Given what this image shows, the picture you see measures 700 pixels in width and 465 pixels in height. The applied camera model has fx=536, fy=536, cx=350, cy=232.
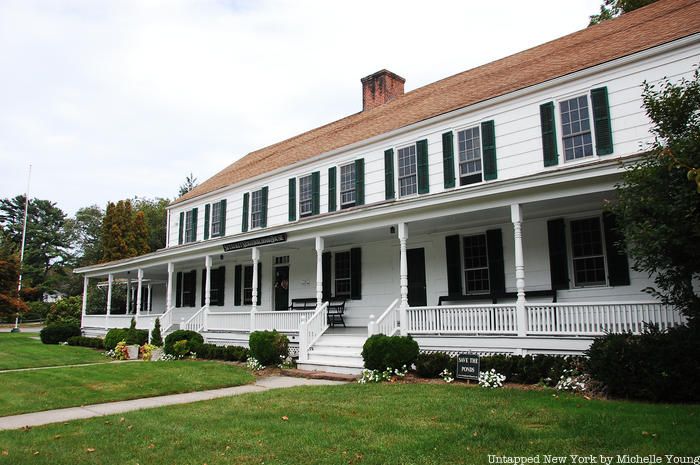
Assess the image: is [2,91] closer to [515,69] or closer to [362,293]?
[362,293]

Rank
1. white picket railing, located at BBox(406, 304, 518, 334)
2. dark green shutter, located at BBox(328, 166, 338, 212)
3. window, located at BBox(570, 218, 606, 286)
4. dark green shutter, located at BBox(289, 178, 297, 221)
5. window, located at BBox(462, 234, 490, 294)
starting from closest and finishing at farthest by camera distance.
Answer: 1. white picket railing, located at BBox(406, 304, 518, 334)
2. window, located at BBox(570, 218, 606, 286)
3. window, located at BBox(462, 234, 490, 294)
4. dark green shutter, located at BBox(328, 166, 338, 212)
5. dark green shutter, located at BBox(289, 178, 297, 221)

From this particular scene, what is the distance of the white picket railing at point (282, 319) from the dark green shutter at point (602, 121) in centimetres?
868

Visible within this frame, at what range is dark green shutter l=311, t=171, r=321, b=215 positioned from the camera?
19248 mm

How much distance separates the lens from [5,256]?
27.1m

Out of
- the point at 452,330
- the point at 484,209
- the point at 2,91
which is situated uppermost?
the point at 2,91

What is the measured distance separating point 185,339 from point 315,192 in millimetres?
6853

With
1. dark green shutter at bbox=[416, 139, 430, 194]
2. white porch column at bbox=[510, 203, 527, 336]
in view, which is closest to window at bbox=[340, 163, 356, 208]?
dark green shutter at bbox=[416, 139, 430, 194]

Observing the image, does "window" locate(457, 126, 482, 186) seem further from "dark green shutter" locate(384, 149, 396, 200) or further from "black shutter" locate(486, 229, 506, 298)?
"dark green shutter" locate(384, 149, 396, 200)

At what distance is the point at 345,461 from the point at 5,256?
27690 mm

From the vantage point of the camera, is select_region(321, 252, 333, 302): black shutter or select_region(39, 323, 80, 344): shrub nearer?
select_region(321, 252, 333, 302): black shutter

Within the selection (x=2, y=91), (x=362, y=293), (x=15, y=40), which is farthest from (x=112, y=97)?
(x=362, y=293)

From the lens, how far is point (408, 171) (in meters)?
16.7

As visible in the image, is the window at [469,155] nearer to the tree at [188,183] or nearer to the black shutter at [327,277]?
the black shutter at [327,277]

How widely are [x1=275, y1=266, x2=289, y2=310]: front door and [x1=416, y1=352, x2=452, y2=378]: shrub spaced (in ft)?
31.5
